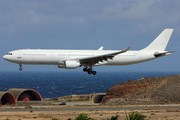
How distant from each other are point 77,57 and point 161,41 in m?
21.4

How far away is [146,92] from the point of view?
236ft

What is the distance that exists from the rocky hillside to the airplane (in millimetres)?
13731

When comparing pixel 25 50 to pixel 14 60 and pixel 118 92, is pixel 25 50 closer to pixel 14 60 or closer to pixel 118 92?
pixel 14 60

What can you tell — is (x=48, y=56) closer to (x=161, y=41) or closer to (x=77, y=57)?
(x=77, y=57)

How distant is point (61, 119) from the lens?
122ft

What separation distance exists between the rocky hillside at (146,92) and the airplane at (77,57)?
1373 centimetres

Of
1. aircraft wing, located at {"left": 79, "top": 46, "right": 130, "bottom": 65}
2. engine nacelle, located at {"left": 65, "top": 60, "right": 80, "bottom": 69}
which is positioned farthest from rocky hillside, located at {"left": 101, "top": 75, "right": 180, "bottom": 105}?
engine nacelle, located at {"left": 65, "top": 60, "right": 80, "bottom": 69}

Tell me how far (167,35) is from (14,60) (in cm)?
3493

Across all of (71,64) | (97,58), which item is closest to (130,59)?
(97,58)

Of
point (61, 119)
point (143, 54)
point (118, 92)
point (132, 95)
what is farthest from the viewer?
point (118, 92)

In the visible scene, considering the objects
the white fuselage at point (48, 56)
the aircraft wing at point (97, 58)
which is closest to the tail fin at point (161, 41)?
the white fuselage at point (48, 56)

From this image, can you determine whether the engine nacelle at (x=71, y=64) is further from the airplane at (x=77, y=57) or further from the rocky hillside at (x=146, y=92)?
the rocky hillside at (x=146, y=92)

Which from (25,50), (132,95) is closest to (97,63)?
(25,50)

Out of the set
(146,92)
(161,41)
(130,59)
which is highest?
(161,41)
